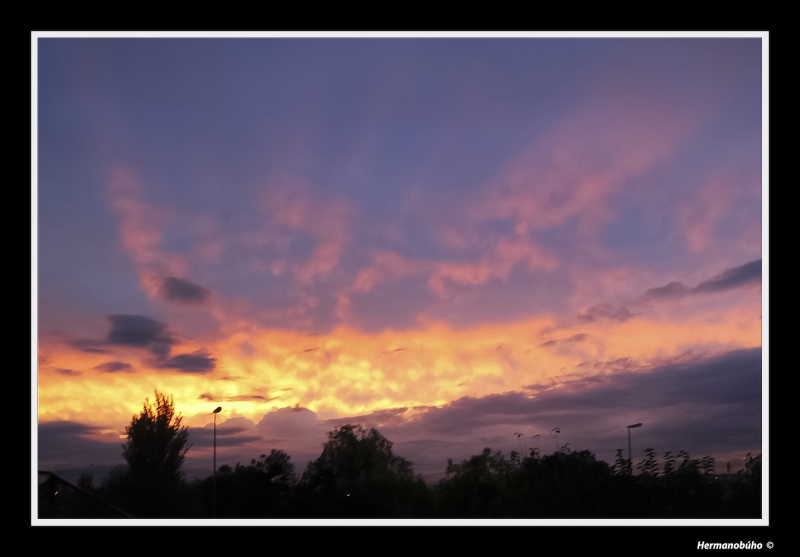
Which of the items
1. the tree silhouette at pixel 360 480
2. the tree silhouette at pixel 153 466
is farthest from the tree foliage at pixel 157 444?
the tree silhouette at pixel 360 480

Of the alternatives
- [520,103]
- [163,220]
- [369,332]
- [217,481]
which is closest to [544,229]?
[520,103]

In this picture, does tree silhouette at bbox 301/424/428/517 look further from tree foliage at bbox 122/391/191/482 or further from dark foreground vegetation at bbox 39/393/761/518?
tree foliage at bbox 122/391/191/482

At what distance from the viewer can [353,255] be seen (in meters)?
6.94

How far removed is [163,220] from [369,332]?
276 centimetres

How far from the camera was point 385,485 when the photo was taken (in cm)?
679

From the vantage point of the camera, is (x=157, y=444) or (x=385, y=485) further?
(x=157, y=444)

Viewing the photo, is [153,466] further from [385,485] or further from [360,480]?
[385,485]

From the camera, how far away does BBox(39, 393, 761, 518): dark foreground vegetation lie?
606 centimetres

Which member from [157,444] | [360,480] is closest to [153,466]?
[157,444]

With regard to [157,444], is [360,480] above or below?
below
